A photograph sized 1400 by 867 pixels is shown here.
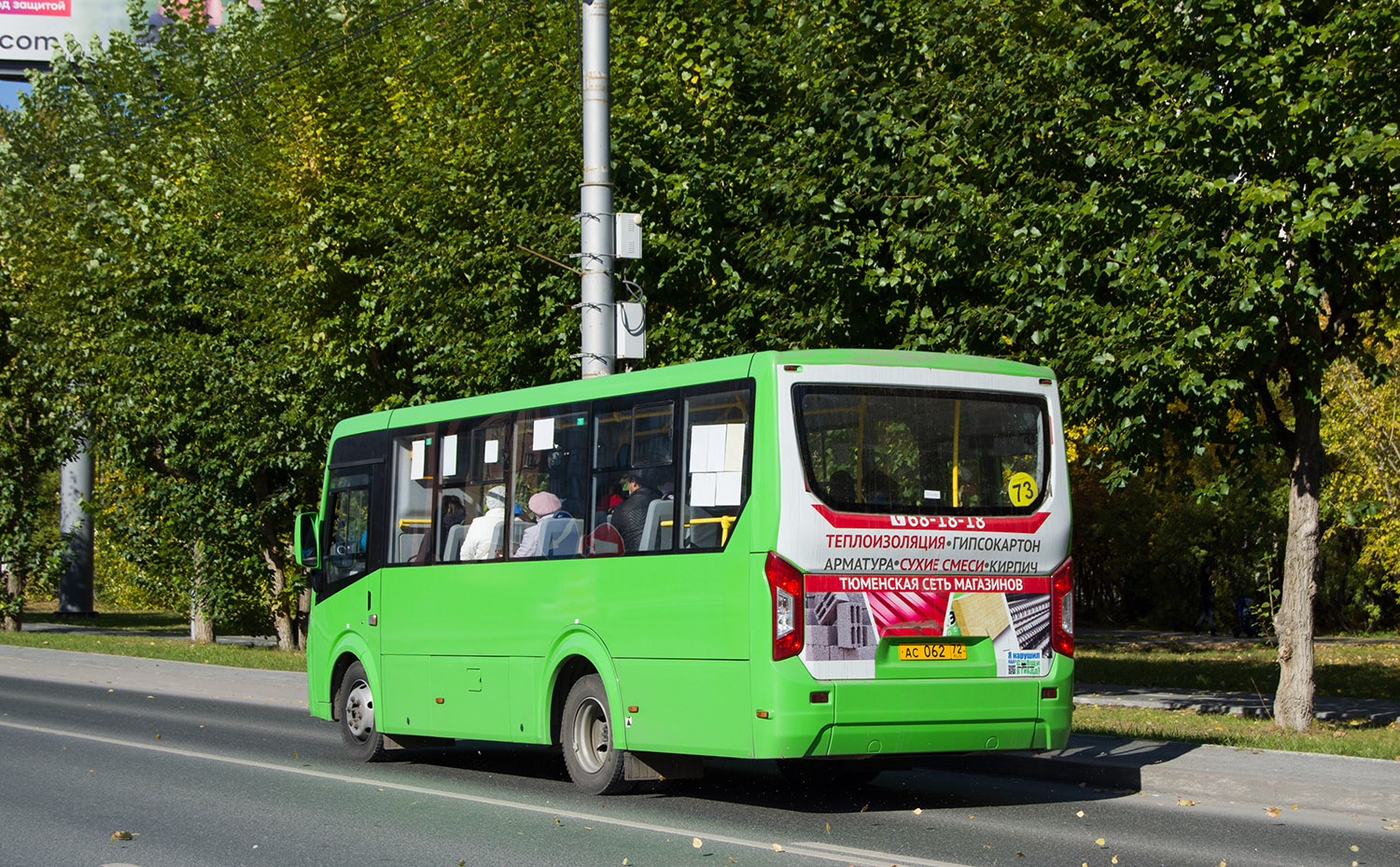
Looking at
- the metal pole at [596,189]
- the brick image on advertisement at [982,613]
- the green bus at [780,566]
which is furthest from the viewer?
the metal pole at [596,189]

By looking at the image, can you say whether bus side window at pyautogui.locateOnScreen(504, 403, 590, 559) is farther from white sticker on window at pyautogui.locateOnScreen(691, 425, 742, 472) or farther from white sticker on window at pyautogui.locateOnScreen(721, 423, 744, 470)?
white sticker on window at pyautogui.locateOnScreen(721, 423, 744, 470)

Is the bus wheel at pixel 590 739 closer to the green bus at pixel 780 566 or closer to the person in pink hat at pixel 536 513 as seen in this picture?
the green bus at pixel 780 566

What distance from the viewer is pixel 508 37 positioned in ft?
67.3

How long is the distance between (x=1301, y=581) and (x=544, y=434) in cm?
754

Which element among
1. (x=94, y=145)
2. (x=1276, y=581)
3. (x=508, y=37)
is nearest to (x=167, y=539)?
(x=94, y=145)

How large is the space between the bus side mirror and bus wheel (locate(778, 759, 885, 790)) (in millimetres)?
5343

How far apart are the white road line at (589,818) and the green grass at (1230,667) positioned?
1152cm

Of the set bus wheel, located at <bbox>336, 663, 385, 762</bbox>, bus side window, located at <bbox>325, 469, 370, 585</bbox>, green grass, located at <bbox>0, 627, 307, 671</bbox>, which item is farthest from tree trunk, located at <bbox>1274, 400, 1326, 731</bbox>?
green grass, located at <bbox>0, 627, 307, 671</bbox>

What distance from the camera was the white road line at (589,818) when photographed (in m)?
8.48

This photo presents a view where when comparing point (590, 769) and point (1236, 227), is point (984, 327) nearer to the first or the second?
point (1236, 227)

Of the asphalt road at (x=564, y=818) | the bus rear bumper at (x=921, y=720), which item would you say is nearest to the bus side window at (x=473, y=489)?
the asphalt road at (x=564, y=818)

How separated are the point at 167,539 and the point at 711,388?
24560 mm

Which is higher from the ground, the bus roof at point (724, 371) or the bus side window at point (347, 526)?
the bus roof at point (724, 371)

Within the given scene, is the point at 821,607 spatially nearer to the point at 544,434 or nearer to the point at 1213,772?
the point at 544,434
